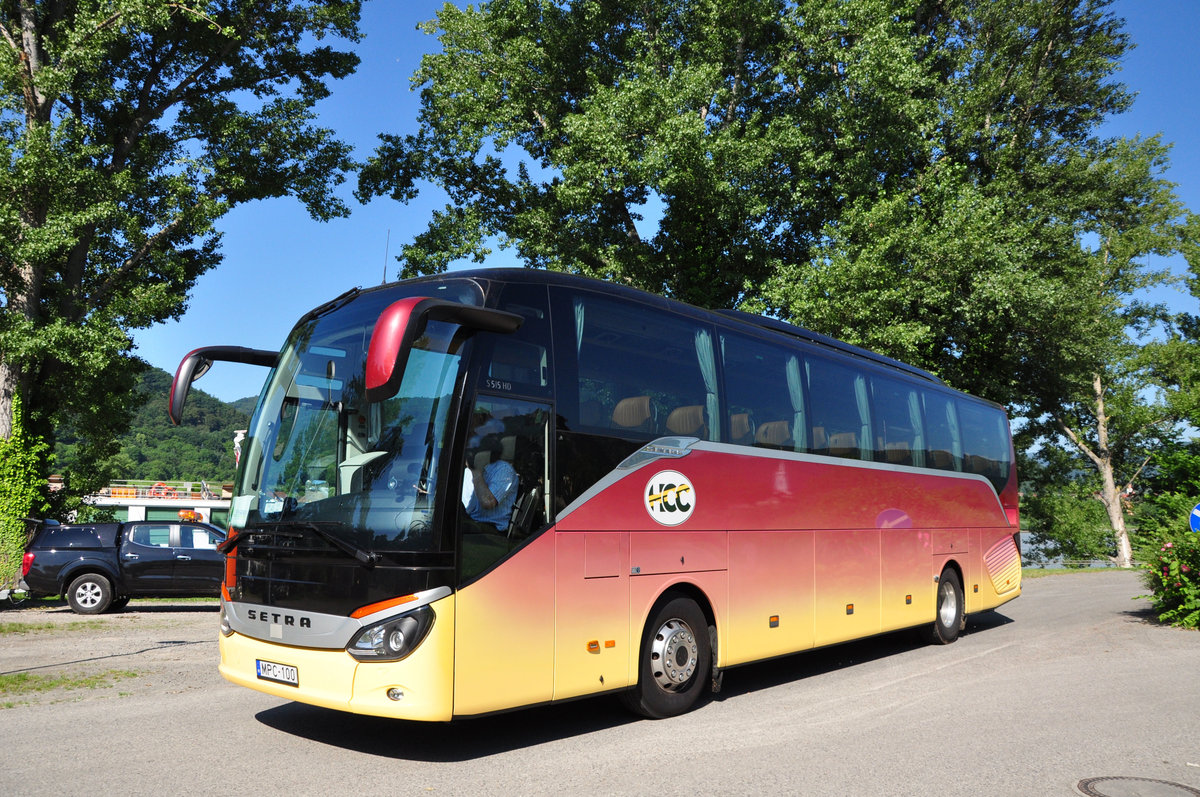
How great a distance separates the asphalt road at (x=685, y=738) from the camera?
536 centimetres

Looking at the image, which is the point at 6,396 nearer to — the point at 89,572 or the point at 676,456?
the point at 89,572

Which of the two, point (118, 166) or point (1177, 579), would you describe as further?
point (118, 166)

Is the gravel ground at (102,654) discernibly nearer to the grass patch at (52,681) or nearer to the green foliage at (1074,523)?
the grass patch at (52,681)

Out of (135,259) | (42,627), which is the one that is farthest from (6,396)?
(42,627)

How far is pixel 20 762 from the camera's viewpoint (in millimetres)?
5734

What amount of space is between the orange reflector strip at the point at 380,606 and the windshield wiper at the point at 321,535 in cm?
25

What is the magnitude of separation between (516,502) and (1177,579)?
11.5m

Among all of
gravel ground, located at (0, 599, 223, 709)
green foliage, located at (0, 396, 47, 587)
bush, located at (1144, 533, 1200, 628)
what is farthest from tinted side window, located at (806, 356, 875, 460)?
green foliage, located at (0, 396, 47, 587)

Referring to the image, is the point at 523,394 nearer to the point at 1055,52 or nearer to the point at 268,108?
the point at 268,108

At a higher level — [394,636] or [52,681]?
[394,636]

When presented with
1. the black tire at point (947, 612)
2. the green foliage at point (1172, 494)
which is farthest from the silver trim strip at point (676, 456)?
the green foliage at point (1172, 494)

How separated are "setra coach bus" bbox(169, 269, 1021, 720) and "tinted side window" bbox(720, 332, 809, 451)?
25 millimetres

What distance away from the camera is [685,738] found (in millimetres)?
6527

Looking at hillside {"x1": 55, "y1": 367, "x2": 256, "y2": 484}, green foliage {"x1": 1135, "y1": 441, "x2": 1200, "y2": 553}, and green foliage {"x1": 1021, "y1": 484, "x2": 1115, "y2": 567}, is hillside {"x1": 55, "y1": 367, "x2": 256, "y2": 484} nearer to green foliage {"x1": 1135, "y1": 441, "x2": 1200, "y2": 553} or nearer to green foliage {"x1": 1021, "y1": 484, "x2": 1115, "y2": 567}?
green foliage {"x1": 1021, "y1": 484, "x2": 1115, "y2": 567}
